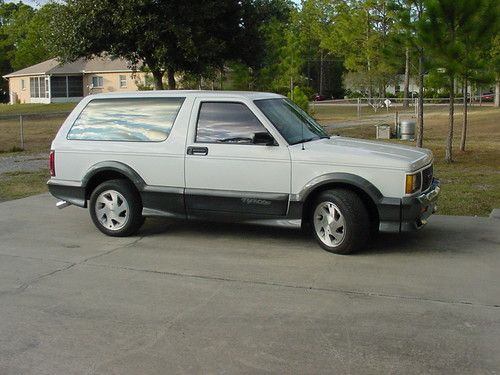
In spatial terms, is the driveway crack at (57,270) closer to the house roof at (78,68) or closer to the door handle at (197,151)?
the door handle at (197,151)

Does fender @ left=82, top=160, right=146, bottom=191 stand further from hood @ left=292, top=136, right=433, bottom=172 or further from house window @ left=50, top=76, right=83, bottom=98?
house window @ left=50, top=76, right=83, bottom=98

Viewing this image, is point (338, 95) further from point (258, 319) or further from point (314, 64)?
point (258, 319)

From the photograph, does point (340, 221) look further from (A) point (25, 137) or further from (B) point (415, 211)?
(A) point (25, 137)

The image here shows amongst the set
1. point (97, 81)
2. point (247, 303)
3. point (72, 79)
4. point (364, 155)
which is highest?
point (72, 79)

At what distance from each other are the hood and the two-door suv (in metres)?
0.01

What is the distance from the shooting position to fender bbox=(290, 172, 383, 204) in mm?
6828

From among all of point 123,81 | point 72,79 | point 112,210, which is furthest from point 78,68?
point 112,210

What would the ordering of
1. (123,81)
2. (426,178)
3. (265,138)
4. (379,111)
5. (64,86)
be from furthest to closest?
A: (64,86), (123,81), (379,111), (426,178), (265,138)

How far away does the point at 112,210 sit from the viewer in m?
8.07

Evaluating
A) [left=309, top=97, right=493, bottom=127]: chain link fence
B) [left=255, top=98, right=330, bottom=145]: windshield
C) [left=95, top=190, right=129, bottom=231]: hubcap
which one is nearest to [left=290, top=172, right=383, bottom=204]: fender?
[left=255, top=98, right=330, bottom=145]: windshield

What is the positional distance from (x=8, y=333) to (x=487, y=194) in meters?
8.00

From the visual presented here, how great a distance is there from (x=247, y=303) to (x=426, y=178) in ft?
9.30

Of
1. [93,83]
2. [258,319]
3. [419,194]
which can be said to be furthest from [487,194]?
[93,83]

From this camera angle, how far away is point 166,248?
7.57m
